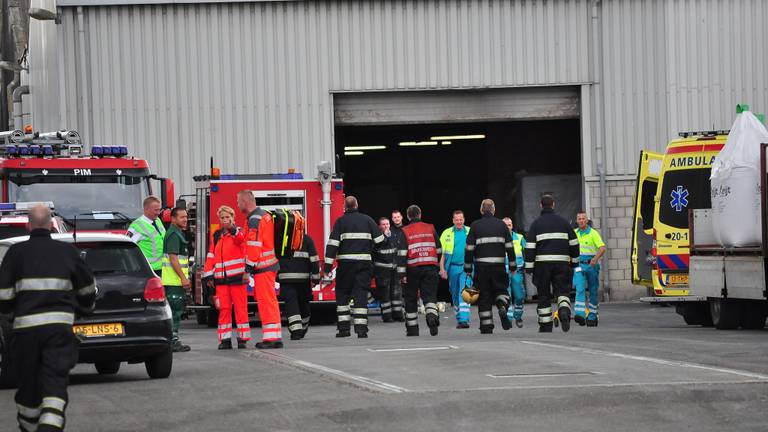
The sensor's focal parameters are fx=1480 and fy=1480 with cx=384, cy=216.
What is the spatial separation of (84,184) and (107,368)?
8.34m

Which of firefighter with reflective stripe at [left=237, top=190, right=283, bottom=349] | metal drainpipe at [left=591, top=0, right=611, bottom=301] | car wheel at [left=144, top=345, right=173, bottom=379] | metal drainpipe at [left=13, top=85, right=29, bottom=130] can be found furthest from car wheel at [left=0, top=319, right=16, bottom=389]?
metal drainpipe at [left=13, top=85, right=29, bottom=130]

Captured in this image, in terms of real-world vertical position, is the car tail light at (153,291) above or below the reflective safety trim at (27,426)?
above

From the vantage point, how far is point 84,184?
2252cm

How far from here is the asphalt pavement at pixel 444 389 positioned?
32.6 feet

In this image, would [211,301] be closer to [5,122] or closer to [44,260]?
[44,260]

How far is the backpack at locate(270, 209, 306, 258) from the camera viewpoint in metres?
17.7

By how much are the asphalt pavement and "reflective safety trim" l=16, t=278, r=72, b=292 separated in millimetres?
1152

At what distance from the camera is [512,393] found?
10.8 metres

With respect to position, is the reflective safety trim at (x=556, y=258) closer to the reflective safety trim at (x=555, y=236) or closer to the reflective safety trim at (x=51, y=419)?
the reflective safety trim at (x=555, y=236)

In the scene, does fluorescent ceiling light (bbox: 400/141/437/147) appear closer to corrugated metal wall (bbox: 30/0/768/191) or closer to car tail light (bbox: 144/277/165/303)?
corrugated metal wall (bbox: 30/0/768/191)

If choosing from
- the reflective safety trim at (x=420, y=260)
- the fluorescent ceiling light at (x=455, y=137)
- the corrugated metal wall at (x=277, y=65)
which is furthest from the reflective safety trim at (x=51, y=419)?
the fluorescent ceiling light at (x=455, y=137)

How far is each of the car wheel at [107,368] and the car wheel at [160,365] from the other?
1.23 metres

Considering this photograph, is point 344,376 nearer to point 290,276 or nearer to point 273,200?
point 290,276

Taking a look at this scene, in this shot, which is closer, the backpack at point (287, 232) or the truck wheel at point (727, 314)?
the backpack at point (287, 232)
